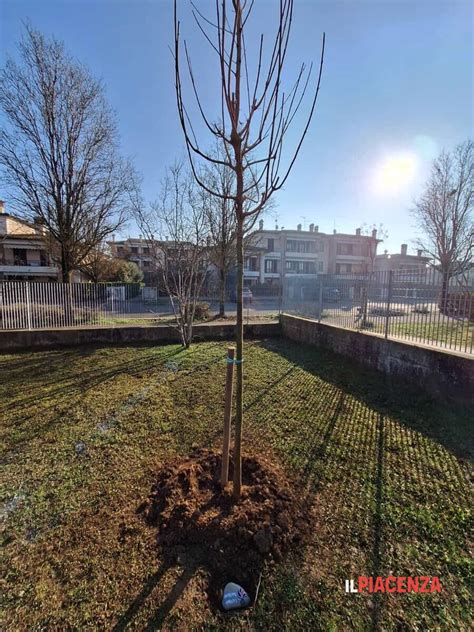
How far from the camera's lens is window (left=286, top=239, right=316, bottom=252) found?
41562mm

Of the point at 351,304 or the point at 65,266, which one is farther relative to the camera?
the point at 65,266

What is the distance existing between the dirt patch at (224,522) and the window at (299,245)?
41.2m

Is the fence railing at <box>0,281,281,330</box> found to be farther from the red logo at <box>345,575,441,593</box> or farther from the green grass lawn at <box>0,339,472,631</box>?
the red logo at <box>345,575,441,593</box>

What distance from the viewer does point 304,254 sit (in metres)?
42.2

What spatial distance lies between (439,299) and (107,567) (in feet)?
18.3

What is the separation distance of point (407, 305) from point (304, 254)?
38384mm

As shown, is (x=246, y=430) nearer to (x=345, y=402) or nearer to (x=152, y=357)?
(x=345, y=402)

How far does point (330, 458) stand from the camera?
3.02m

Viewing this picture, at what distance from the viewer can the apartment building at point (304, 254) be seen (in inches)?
1547

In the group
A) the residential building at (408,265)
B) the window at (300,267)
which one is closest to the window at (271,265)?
the window at (300,267)

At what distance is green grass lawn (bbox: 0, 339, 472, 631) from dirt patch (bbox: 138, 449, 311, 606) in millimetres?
90

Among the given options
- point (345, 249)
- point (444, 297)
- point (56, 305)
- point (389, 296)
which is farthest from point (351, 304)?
point (345, 249)

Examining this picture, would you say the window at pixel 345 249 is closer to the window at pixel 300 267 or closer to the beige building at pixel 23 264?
the window at pixel 300 267

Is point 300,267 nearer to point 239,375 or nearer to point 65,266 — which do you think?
point 65,266
